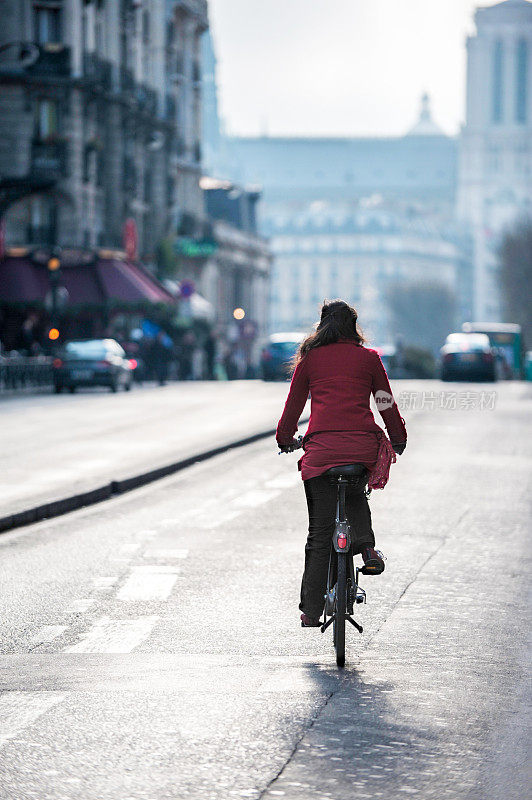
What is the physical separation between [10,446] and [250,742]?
1548cm

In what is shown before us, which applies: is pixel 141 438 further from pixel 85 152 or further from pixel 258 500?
Result: pixel 85 152

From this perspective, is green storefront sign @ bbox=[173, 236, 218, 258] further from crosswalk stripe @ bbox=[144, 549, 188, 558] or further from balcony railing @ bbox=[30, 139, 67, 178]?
crosswalk stripe @ bbox=[144, 549, 188, 558]

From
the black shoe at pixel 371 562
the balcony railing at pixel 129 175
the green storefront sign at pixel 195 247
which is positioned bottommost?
the black shoe at pixel 371 562

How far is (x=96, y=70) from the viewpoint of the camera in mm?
53312

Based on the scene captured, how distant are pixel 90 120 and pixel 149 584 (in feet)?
148

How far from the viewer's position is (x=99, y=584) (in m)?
9.66

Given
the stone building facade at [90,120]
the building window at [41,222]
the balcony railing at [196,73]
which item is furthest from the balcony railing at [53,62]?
the balcony railing at [196,73]

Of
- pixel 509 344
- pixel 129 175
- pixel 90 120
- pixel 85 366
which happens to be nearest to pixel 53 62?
pixel 90 120

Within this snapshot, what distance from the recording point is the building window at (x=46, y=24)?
168 feet

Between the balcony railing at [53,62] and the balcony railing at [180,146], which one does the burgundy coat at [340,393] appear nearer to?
the balcony railing at [53,62]

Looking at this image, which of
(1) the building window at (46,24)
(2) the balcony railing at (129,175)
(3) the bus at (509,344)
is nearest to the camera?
(1) the building window at (46,24)

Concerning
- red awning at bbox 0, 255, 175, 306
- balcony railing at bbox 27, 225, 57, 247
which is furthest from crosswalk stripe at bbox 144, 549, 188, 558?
balcony railing at bbox 27, 225, 57, 247

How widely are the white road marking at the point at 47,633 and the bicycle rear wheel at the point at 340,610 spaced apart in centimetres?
142

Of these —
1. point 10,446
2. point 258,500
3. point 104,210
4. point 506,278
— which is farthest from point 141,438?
point 506,278
